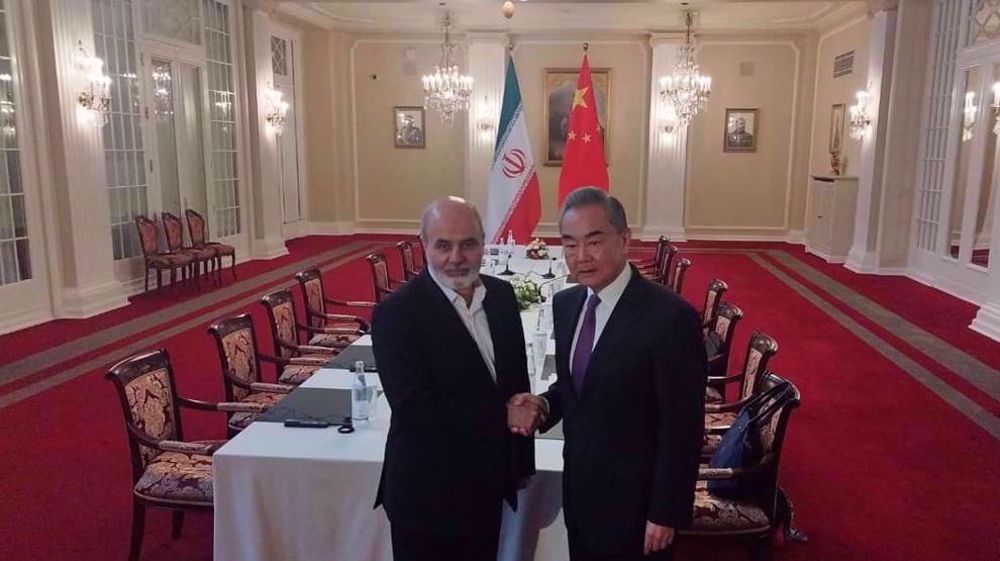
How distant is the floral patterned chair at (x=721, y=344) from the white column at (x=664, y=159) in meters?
9.56

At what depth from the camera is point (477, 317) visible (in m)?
1.80

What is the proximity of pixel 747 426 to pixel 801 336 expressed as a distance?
15.3ft

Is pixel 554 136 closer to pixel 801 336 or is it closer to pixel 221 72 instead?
pixel 221 72

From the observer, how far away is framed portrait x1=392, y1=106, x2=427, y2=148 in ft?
44.8

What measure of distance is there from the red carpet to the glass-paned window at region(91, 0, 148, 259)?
2111mm

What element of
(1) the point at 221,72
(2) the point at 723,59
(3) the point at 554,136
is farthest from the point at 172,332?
(2) the point at 723,59

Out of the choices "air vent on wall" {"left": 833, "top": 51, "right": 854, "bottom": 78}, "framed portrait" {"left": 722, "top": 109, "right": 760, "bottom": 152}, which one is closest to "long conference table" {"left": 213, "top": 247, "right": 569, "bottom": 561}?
"air vent on wall" {"left": 833, "top": 51, "right": 854, "bottom": 78}

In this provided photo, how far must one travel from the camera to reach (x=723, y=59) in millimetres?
13031

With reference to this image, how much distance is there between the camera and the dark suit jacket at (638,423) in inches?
63.9

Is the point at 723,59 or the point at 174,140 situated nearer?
the point at 174,140

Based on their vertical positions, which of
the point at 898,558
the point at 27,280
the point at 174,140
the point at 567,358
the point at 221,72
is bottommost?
the point at 898,558

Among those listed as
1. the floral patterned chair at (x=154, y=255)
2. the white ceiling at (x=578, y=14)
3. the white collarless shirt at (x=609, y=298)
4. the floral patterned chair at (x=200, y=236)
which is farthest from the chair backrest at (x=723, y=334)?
the white ceiling at (x=578, y=14)

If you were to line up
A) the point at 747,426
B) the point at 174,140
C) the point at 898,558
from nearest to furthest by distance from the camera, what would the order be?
the point at 747,426
the point at 898,558
the point at 174,140

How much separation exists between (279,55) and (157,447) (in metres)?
11.0
